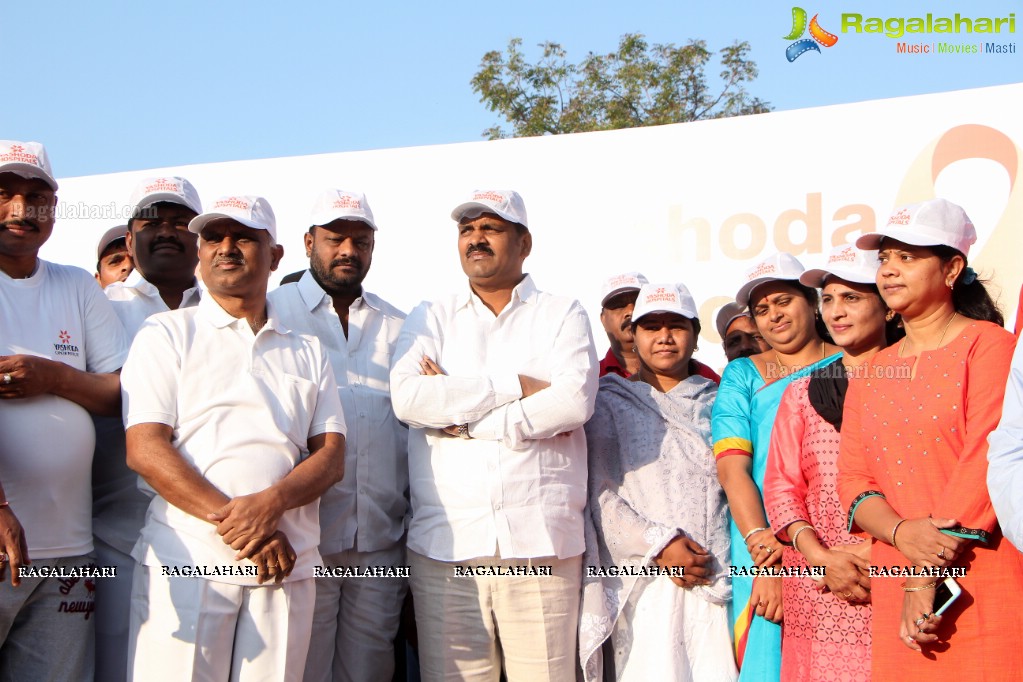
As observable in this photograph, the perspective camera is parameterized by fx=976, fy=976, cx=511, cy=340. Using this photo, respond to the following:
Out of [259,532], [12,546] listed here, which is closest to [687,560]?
[259,532]

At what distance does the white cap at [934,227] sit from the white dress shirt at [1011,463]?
2.53 feet

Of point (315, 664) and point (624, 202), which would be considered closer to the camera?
point (315, 664)

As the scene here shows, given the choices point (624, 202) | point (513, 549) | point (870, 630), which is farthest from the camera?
point (624, 202)

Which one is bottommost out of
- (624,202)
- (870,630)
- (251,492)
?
(870,630)

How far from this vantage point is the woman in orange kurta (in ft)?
8.55

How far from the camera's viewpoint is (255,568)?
2.94m

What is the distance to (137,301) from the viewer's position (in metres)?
3.91

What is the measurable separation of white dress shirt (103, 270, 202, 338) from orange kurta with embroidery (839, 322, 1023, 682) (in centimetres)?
258

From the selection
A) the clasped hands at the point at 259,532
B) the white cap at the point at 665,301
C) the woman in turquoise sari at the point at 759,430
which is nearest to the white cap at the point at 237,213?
the clasped hands at the point at 259,532

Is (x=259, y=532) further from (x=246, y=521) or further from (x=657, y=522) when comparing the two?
(x=657, y=522)

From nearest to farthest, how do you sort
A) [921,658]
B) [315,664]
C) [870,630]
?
[921,658] < [870,630] < [315,664]

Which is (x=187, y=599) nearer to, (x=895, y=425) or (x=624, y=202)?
(x=895, y=425)

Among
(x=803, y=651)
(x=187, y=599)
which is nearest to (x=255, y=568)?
(x=187, y=599)

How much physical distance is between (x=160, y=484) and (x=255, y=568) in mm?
377
